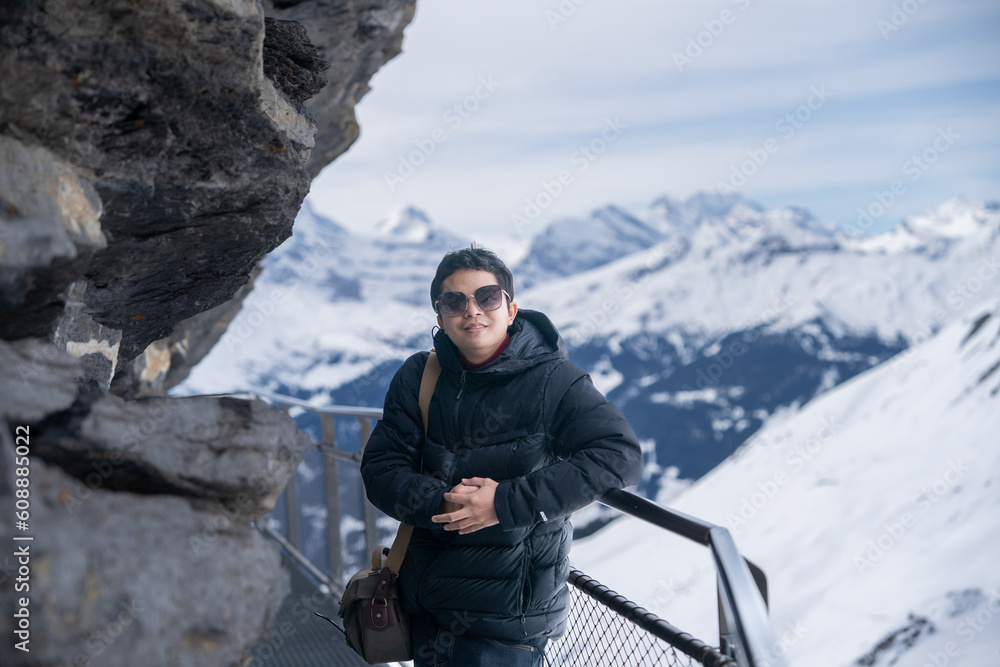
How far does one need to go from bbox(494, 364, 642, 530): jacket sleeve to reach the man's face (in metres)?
0.27

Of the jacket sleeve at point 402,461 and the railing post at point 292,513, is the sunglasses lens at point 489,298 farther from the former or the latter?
the railing post at point 292,513

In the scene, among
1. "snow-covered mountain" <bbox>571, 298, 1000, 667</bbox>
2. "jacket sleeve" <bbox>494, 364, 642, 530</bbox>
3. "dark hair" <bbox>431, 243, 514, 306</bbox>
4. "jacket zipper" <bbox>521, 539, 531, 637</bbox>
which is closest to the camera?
"jacket sleeve" <bbox>494, 364, 642, 530</bbox>

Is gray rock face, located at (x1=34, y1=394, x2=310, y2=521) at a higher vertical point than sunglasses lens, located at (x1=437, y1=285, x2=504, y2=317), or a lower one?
lower

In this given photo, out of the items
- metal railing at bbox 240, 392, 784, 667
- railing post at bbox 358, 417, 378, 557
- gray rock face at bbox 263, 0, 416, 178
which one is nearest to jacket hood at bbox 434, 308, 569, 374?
metal railing at bbox 240, 392, 784, 667

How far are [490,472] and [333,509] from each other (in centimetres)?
317

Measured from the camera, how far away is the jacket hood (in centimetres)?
245

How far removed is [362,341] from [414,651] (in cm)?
16050

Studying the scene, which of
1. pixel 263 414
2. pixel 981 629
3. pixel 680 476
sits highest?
pixel 263 414

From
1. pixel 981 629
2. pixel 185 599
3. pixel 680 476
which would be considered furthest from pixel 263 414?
pixel 680 476

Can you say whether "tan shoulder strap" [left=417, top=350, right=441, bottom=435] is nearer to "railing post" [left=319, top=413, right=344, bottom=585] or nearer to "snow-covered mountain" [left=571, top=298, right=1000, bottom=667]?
"snow-covered mountain" [left=571, top=298, right=1000, bottom=667]

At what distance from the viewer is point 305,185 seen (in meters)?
2.91

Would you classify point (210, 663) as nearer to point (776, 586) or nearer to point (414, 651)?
point (414, 651)

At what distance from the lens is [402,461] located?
2.49 metres

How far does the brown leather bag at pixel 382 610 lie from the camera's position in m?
2.46
